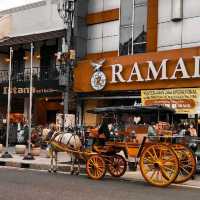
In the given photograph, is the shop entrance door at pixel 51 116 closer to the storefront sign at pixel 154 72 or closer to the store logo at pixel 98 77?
the store logo at pixel 98 77

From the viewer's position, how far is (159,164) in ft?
49.0

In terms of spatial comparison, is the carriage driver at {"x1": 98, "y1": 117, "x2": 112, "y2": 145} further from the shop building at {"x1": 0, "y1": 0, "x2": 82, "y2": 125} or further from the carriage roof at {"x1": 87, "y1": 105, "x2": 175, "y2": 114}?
the shop building at {"x1": 0, "y1": 0, "x2": 82, "y2": 125}

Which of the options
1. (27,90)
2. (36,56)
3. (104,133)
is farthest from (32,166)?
(36,56)

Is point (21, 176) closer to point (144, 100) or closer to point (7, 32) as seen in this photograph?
point (144, 100)

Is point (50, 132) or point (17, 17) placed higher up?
point (17, 17)

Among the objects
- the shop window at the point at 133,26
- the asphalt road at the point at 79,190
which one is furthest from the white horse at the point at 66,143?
the shop window at the point at 133,26

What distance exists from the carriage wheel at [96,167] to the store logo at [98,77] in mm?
15266

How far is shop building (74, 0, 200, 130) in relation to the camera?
27703 mm

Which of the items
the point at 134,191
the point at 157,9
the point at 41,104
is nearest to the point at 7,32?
the point at 41,104

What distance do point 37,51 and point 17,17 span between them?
2999 mm

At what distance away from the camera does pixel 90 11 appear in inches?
1350

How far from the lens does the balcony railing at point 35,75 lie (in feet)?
118

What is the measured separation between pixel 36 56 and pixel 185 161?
972 inches

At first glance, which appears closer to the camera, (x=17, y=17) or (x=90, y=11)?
(x=90, y=11)
